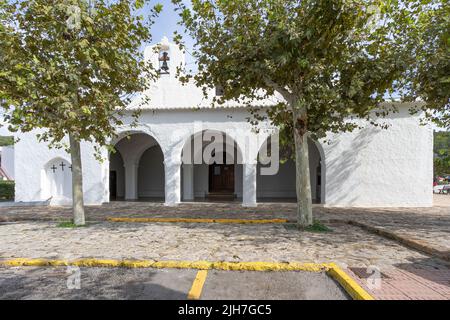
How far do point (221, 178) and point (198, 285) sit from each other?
14.1 metres

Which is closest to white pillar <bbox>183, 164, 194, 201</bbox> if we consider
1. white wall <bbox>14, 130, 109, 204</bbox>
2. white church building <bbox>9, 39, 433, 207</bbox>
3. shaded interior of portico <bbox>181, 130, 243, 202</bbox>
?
shaded interior of portico <bbox>181, 130, 243, 202</bbox>

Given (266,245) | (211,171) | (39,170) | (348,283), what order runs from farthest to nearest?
(211,171), (39,170), (266,245), (348,283)

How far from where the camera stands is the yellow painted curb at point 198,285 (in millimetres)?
3450

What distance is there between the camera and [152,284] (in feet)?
12.5

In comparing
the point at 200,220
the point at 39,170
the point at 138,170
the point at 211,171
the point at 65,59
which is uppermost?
the point at 65,59

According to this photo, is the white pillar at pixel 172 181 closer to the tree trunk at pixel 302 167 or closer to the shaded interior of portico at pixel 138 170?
the shaded interior of portico at pixel 138 170

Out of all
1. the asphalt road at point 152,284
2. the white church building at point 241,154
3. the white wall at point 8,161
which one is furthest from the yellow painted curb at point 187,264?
the white wall at point 8,161

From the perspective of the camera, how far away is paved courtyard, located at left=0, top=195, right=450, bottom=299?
13.5 ft

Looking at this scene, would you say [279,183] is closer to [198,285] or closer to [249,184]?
[249,184]

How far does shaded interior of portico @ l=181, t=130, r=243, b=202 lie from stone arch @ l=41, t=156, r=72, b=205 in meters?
5.78

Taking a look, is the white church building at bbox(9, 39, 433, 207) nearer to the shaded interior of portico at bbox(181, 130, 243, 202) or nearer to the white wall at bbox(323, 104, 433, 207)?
the white wall at bbox(323, 104, 433, 207)

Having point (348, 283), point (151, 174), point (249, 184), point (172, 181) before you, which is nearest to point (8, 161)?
point (151, 174)
